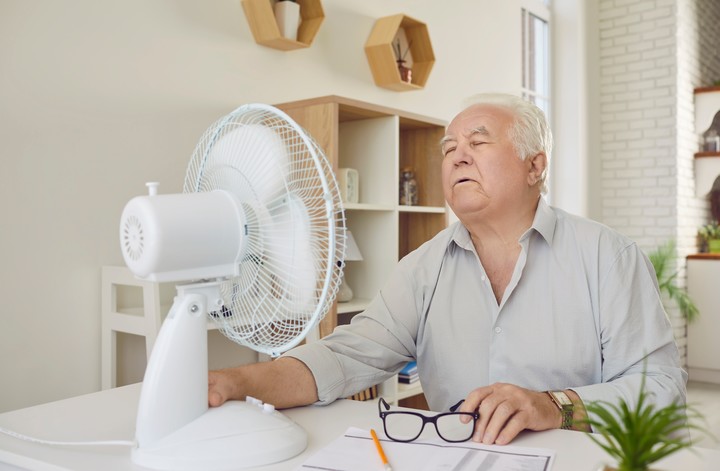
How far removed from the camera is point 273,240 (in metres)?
1.06

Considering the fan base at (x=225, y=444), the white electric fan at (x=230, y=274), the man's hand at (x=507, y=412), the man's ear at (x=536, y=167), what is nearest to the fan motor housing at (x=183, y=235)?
the white electric fan at (x=230, y=274)

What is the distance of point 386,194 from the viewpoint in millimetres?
2898

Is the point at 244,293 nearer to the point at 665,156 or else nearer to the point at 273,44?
the point at 273,44

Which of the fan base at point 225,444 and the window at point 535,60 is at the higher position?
the window at point 535,60

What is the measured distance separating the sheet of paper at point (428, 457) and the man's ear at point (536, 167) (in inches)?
31.5

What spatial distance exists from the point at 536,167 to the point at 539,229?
22 cm

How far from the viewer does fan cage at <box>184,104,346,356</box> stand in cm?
105

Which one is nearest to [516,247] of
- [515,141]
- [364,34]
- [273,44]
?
[515,141]

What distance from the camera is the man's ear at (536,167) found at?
1.70m

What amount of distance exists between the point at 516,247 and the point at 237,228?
83 centimetres

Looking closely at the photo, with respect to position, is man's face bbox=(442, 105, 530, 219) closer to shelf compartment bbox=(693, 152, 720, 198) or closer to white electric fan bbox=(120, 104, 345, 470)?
white electric fan bbox=(120, 104, 345, 470)

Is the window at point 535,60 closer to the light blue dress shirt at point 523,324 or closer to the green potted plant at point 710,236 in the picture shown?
the green potted plant at point 710,236

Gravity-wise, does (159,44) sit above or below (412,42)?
below

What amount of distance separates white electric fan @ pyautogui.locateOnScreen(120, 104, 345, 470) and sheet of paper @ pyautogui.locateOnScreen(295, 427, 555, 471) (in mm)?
64
